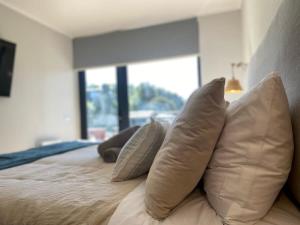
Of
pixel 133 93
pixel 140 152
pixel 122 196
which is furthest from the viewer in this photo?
pixel 133 93

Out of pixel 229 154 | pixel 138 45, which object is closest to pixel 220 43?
pixel 138 45

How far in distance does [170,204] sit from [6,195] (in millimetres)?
766

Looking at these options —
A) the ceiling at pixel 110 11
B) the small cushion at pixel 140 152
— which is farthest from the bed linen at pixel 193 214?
the ceiling at pixel 110 11

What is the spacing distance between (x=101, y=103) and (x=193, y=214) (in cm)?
394

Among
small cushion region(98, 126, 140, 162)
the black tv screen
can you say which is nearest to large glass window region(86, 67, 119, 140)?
the black tv screen

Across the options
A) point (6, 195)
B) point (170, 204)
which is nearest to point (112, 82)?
point (6, 195)

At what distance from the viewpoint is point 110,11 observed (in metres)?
3.54

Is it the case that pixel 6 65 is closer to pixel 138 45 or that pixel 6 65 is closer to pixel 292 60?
pixel 138 45

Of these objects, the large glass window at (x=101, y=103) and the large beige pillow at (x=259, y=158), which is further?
the large glass window at (x=101, y=103)

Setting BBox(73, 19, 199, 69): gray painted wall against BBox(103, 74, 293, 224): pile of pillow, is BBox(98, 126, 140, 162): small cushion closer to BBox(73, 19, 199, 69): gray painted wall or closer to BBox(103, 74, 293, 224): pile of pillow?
BBox(103, 74, 293, 224): pile of pillow

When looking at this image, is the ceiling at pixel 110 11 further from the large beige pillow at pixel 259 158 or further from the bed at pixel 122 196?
the large beige pillow at pixel 259 158

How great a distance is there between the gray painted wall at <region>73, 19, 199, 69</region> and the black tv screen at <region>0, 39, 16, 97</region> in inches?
56.1

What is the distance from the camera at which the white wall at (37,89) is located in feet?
10.7

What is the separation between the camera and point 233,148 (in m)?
0.86
